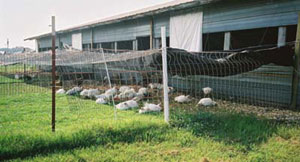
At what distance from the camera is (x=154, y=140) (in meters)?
3.25

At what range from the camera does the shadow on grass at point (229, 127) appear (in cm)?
328

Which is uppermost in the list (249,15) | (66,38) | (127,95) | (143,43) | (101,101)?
(66,38)

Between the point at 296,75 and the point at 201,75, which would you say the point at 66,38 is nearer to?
Answer: the point at 201,75

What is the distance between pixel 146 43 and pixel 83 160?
26.7 ft

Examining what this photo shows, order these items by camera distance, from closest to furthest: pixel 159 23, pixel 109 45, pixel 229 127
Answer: pixel 229 127 → pixel 159 23 → pixel 109 45

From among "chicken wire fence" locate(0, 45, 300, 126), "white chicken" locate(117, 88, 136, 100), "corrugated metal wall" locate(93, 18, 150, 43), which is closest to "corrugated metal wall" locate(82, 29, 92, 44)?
"corrugated metal wall" locate(93, 18, 150, 43)

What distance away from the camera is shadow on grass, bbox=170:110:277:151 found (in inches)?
129

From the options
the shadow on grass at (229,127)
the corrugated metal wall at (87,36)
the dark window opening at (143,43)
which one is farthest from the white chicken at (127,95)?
the corrugated metal wall at (87,36)

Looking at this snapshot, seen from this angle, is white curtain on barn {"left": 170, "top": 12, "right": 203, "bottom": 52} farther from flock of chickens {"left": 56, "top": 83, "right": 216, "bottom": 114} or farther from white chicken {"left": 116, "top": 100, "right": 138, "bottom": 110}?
white chicken {"left": 116, "top": 100, "right": 138, "bottom": 110}

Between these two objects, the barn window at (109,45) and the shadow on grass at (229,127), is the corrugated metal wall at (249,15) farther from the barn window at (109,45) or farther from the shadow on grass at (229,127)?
the barn window at (109,45)

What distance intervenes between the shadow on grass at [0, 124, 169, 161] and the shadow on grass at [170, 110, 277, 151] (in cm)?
49

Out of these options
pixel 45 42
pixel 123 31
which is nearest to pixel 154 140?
pixel 123 31

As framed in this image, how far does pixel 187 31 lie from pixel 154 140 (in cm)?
480

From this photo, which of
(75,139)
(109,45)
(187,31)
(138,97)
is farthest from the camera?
(109,45)
